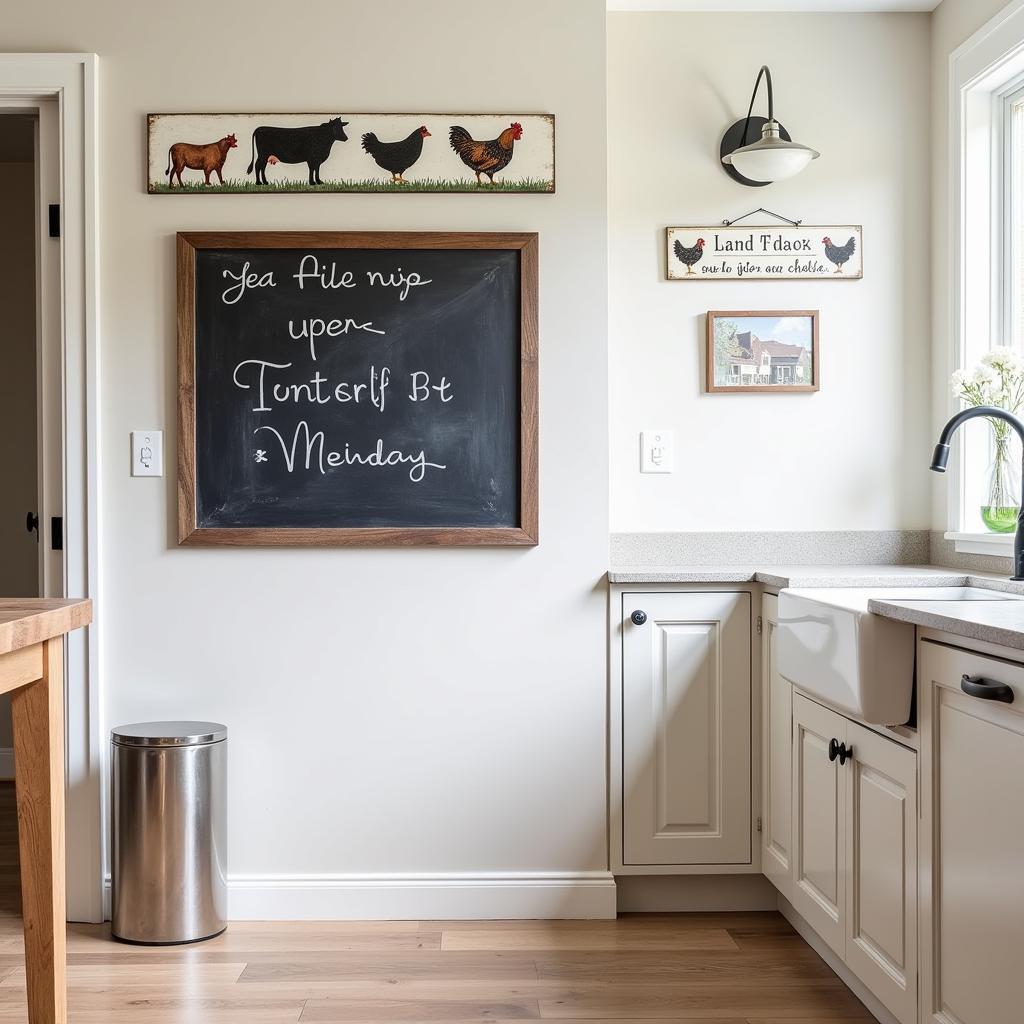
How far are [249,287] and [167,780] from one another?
1.26 metres

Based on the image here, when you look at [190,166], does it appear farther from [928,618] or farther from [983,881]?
[983,881]

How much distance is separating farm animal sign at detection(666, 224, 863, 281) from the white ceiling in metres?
0.62

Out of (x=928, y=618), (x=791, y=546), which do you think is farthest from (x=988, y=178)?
(x=928, y=618)

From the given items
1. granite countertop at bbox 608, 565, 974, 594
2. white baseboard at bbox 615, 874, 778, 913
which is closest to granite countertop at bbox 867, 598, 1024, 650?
granite countertop at bbox 608, 565, 974, 594

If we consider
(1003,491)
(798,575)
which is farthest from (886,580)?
(1003,491)

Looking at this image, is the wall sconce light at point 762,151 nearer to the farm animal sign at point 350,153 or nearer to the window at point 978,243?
the window at point 978,243

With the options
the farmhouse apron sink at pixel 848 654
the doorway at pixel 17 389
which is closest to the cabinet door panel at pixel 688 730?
the farmhouse apron sink at pixel 848 654

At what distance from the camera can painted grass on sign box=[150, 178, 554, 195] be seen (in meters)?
2.69

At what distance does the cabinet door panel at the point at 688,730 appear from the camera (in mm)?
2709

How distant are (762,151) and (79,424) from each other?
6.41 feet

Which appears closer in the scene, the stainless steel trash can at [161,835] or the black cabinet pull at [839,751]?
the black cabinet pull at [839,751]

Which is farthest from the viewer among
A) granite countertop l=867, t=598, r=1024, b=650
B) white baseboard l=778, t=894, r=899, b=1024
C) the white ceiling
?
the white ceiling

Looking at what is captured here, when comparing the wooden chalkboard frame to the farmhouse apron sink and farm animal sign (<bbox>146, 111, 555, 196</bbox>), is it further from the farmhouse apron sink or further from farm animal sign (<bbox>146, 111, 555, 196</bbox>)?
the farmhouse apron sink

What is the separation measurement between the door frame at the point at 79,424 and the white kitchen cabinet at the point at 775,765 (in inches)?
68.0
